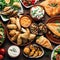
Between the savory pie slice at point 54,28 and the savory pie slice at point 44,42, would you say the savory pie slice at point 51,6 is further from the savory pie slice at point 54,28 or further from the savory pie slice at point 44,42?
the savory pie slice at point 44,42

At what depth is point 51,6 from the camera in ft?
7.88

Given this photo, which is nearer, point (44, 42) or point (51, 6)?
point (44, 42)

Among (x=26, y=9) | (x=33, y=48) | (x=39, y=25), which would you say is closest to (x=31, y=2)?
(x=26, y=9)

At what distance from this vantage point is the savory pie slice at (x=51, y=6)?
2.37m

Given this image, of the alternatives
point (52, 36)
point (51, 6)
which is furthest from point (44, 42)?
point (51, 6)

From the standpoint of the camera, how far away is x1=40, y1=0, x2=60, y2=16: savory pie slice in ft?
7.79

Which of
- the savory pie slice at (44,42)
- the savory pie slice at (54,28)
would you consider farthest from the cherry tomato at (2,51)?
the savory pie slice at (54,28)

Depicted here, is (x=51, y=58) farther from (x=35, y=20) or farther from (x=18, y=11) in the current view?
(x=18, y=11)

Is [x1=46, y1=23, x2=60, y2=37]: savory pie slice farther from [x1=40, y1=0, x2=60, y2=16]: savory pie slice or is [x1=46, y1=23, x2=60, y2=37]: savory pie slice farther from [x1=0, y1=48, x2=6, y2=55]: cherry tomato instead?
[x1=0, y1=48, x2=6, y2=55]: cherry tomato

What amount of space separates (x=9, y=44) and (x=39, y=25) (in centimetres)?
29

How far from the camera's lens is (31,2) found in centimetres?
241

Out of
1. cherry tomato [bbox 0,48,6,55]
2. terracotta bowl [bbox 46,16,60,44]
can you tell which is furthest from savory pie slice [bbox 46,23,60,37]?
cherry tomato [bbox 0,48,6,55]

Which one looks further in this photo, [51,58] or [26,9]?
[26,9]

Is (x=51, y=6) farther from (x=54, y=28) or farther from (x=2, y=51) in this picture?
(x=2, y=51)
